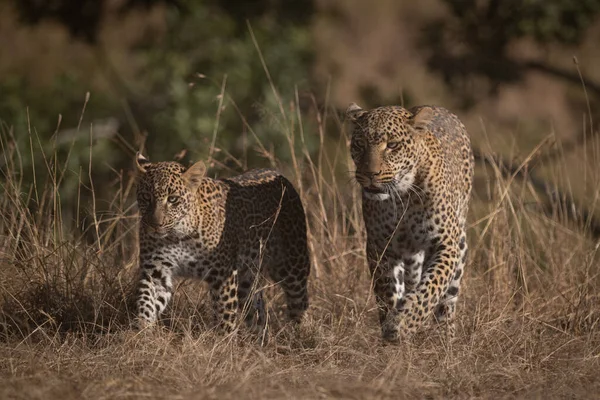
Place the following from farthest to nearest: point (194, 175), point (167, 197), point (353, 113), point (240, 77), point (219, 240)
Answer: point (240, 77)
point (353, 113)
point (219, 240)
point (194, 175)
point (167, 197)

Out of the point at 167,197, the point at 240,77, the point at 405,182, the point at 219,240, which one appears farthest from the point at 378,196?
the point at 240,77

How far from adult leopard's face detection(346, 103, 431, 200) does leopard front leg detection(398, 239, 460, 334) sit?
530 millimetres

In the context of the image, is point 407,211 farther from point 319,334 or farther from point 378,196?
point 319,334

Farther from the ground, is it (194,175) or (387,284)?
(194,175)

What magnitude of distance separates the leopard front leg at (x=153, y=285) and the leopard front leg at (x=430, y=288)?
1631 mm

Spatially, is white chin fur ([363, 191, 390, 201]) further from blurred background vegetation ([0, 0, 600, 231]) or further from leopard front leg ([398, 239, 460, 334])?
blurred background vegetation ([0, 0, 600, 231])

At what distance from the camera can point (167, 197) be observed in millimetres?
7746

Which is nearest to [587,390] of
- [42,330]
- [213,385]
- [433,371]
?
[433,371]

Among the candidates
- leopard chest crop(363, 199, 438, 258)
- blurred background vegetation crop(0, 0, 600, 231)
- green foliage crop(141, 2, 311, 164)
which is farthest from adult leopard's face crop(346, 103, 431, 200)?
green foliage crop(141, 2, 311, 164)

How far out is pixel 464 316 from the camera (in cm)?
849

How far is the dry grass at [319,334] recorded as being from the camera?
678 cm

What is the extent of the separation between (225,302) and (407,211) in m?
1.43

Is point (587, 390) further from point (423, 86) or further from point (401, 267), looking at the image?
point (423, 86)

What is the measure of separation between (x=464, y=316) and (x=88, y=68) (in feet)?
50.9
